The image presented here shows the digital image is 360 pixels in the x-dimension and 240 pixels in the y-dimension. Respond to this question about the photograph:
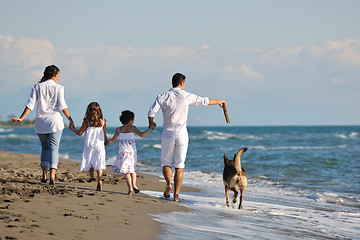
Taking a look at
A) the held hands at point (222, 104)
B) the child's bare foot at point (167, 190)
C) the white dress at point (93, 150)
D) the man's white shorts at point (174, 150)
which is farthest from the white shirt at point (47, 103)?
the held hands at point (222, 104)

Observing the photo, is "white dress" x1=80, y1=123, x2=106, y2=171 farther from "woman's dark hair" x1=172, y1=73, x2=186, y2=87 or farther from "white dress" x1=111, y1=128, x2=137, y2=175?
"woman's dark hair" x1=172, y1=73, x2=186, y2=87

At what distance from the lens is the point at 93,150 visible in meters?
6.58

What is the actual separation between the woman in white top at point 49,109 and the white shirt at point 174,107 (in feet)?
4.79

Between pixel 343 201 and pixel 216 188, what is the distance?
257cm

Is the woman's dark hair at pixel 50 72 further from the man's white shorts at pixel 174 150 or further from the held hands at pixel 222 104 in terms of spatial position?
the held hands at pixel 222 104

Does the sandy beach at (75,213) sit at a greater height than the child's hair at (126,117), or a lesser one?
lesser

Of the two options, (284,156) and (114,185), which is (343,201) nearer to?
(114,185)

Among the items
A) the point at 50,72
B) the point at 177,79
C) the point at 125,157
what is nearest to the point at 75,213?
the point at 125,157

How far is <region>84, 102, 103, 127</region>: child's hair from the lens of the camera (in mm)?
6488

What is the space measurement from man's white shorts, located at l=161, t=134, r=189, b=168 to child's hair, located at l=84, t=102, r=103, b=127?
1.07 m

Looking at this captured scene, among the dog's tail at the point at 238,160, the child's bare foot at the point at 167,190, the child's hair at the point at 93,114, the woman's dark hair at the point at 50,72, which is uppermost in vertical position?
the woman's dark hair at the point at 50,72

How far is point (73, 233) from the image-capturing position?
12.3 feet

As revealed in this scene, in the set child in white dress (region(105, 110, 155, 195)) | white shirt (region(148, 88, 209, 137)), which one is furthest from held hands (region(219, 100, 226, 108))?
child in white dress (region(105, 110, 155, 195))

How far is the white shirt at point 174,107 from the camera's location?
20.5 feet
